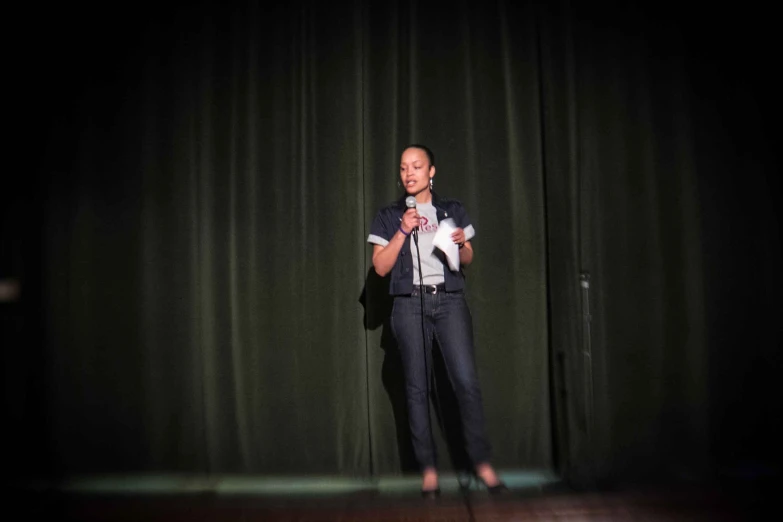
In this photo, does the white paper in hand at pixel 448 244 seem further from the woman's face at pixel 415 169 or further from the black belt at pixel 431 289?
the woman's face at pixel 415 169

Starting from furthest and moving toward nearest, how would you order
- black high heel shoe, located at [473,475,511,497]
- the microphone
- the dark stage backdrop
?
1. the dark stage backdrop
2. black high heel shoe, located at [473,475,511,497]
3. the microphone

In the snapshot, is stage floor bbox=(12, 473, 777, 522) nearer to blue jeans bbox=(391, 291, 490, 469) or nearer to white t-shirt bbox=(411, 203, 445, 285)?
blue jeans bbox=(391, 291, 490, 469)

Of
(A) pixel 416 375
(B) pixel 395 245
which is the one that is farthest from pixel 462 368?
(B) pixel 395 245

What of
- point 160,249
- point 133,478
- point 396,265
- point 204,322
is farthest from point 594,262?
point 133,478

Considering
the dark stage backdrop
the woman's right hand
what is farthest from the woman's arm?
the dark stage backdrop

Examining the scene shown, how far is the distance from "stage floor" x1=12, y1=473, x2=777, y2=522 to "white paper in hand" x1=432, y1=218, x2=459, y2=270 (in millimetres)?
1085

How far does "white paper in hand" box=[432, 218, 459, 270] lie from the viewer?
7.95 feet

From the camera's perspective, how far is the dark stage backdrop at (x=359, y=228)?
10.1 feet

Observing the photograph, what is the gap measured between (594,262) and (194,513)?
2.40 meters

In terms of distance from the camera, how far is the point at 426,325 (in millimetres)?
2545

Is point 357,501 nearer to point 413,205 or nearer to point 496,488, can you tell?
point 496,488

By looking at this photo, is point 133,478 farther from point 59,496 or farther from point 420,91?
point 420,91

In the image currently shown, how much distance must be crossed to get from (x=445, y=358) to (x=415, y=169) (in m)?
0.87

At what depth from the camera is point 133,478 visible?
10.1 ft
